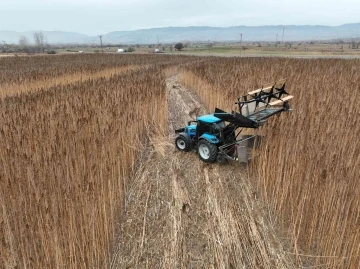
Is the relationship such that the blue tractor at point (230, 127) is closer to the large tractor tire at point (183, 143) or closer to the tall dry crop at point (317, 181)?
the large tractor tire at point (183, 143)

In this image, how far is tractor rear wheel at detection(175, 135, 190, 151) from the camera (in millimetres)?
6062

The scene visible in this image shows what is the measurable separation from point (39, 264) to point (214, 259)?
1833 mm

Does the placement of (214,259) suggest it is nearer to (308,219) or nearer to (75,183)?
(308,219)

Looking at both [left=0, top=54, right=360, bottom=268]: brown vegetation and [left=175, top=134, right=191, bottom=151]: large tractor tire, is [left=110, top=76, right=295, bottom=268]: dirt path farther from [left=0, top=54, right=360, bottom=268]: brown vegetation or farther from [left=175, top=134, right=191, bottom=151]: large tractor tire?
[left=175, top=134, right=191, bottom=151]: large tractor tire

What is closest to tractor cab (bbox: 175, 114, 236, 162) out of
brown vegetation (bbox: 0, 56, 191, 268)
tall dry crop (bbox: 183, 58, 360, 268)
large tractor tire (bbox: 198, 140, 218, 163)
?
large tractor tire (bbox: 198, 140, 218, 163)

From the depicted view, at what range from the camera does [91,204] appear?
3002 mm

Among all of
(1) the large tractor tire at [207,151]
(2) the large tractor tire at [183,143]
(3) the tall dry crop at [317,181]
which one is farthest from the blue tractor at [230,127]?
(3) the tall dry crop at [317,181]

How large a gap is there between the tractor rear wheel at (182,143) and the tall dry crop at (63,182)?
3.05 feet

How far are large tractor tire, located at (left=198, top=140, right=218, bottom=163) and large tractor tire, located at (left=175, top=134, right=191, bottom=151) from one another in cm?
48

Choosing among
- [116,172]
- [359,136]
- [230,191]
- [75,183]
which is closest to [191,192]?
[230,191]

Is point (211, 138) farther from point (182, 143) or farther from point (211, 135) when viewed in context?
point (182, 143)

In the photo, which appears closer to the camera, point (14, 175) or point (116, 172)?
point (14, 175)

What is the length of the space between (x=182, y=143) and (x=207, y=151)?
33.7 inches

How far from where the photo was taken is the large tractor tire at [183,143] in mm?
6062
